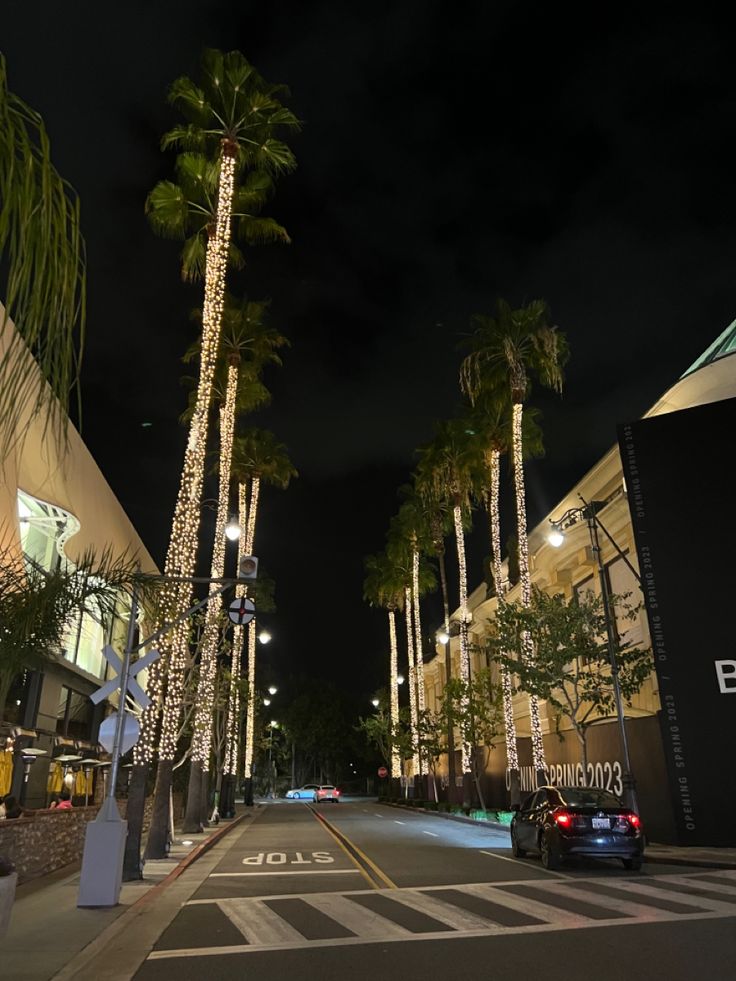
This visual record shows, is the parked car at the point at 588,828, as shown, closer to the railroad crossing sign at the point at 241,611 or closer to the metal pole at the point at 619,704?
the metal pole at the point at 619,704

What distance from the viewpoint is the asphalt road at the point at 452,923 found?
23.3 ft

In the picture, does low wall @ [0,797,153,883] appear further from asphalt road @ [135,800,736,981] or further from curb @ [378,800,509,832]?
curb @ [378,800,509,832]

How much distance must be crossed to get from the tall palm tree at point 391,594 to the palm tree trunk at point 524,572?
86.5 ft

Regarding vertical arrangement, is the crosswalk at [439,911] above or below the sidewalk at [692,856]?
below

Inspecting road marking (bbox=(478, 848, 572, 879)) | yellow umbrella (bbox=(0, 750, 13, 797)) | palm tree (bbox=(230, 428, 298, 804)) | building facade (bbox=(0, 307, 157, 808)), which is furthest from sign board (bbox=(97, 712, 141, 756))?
palm tree (bbox=(230, 428, 298, 804))

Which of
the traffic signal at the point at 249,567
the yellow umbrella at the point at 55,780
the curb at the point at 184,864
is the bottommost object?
the curb at the point at 184,864

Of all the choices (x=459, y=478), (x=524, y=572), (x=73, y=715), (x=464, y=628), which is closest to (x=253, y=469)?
(x=459, y=478)

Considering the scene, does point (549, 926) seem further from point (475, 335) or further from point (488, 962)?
point (475, 335)

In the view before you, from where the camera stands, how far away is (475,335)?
3155 centimetres

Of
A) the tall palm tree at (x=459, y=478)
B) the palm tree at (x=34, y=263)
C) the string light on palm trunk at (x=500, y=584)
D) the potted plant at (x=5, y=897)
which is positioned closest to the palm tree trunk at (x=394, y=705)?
the tall palm tree at (x=459, y=478)

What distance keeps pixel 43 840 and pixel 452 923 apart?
978cm

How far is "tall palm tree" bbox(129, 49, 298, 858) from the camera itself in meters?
18.1

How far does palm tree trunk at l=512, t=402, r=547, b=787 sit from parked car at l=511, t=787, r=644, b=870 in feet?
29.5

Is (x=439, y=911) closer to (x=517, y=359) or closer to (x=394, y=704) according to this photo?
(x=517, y=359)
